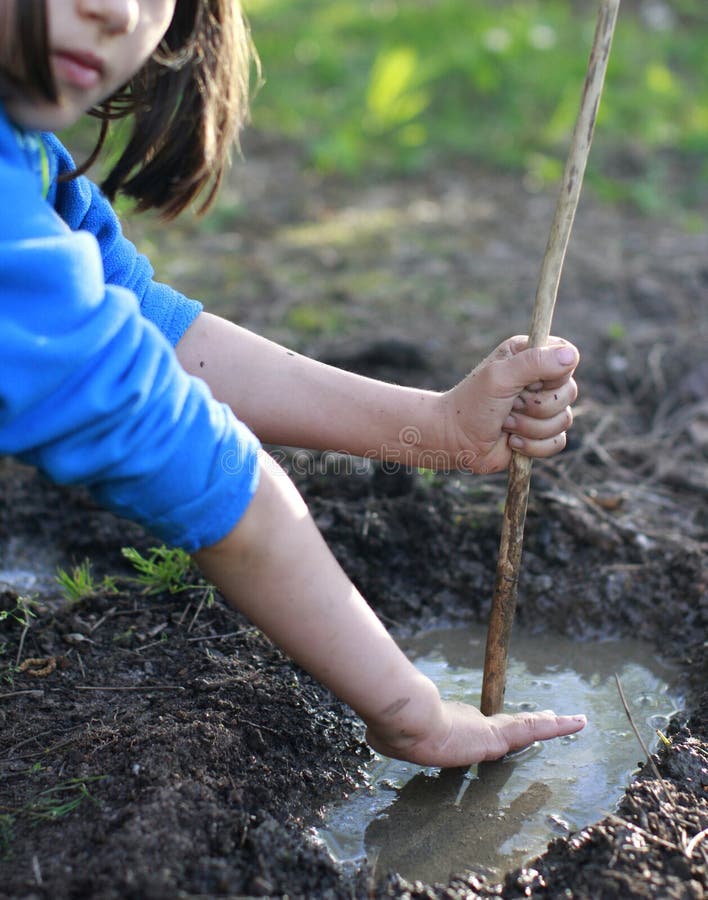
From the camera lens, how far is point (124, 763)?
1.78m

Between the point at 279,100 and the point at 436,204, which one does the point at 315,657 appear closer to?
the point at 436,204

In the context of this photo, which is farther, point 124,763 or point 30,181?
point 124,763

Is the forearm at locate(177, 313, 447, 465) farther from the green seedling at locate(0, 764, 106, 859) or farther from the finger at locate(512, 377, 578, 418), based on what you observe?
the green seedling at locate(0, 764, 106, 859)

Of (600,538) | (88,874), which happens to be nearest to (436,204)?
(600,538)

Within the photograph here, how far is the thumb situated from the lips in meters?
0.89

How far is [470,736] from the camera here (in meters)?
1.88

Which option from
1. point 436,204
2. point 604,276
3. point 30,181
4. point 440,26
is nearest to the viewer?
point 30,181

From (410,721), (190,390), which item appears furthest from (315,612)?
(190,390)

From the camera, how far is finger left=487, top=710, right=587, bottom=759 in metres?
1.94

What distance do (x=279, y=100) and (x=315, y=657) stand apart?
469cm

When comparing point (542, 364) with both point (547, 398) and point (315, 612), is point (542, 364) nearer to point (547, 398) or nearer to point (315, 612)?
point (547, 398)

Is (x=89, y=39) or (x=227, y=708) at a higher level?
(x=89, y=39)

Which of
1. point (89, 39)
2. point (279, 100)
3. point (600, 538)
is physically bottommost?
point (600, 538)

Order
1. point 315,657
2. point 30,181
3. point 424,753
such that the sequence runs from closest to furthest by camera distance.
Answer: point 30,181 → point 315,657 → point 424,753
